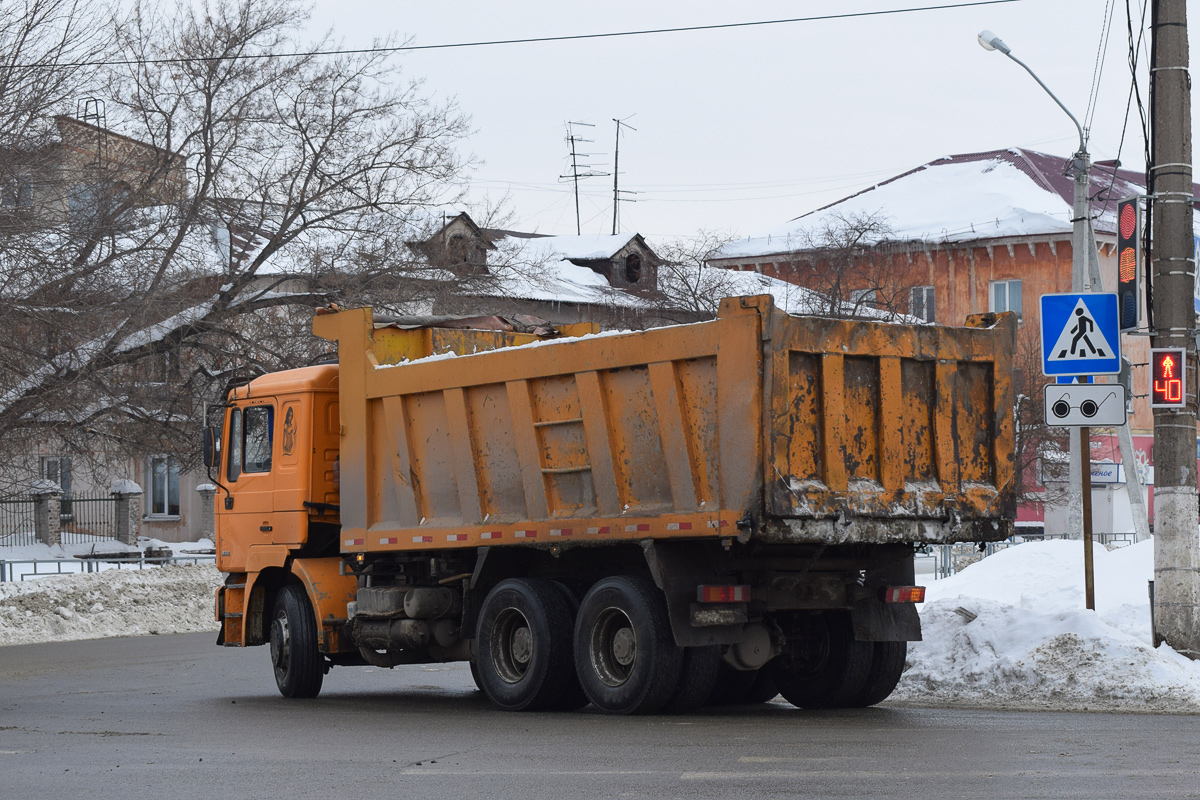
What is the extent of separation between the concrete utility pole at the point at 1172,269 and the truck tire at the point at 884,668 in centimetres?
254

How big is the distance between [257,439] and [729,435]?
19.1 ft

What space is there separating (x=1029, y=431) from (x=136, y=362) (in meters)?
29.6

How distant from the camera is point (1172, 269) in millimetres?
12898

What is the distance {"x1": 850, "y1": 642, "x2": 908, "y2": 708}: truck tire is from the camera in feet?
37.2

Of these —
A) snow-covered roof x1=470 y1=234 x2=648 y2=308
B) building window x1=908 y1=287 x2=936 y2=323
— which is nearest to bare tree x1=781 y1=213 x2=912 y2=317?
building window x1=908 y1=287 x2=936 y2=323

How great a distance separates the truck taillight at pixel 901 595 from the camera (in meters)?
11.0

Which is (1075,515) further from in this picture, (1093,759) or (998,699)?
(1093,759)

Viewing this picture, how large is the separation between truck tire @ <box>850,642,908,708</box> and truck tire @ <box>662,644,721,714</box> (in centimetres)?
141

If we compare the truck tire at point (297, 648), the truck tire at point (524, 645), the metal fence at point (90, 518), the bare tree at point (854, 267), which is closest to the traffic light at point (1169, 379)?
the truck tire at point (524, 645)

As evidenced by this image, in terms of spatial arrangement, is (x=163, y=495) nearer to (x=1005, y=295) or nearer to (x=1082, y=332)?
(x=1005, y=295)

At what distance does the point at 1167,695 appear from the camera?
10938mm

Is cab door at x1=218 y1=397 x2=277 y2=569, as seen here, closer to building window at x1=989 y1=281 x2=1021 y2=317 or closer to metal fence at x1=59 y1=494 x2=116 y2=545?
metal fence at x1=59 y1=494 x2=116 y2=545

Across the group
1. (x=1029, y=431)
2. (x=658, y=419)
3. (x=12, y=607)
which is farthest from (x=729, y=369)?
(x=1029, y=431)

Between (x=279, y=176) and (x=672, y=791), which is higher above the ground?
(x=279, y=176)
